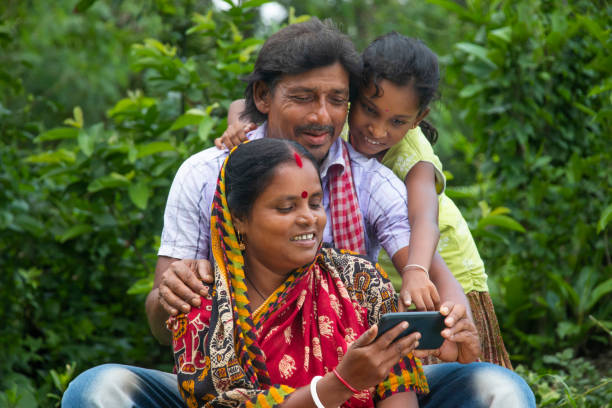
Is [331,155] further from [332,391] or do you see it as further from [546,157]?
[546,157]

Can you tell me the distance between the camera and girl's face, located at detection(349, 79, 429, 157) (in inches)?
110

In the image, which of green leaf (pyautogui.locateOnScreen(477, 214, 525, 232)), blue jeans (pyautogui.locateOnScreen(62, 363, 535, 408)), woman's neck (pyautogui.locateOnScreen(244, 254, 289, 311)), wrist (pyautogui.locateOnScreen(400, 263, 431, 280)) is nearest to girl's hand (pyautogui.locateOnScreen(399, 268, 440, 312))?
wrist (pyautogui.locateOnScreen(400, 263, 431, 280))

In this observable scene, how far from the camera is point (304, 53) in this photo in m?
2.62

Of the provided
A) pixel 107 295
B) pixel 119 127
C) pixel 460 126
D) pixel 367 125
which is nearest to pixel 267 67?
pixel 367 125

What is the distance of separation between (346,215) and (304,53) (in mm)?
593

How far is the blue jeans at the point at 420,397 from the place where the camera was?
2230 millimetres

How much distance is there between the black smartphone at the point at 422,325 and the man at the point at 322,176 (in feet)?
0.85

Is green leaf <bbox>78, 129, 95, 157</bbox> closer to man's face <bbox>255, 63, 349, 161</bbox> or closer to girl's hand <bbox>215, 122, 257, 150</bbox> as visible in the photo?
girl's hand <bbox>215, 122, 257, 150</bbox>

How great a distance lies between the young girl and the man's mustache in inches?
9.3

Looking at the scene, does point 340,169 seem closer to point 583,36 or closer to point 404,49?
point 404,49

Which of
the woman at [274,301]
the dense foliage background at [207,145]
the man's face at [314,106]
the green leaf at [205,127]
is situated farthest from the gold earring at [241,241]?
the dense foliage background at [207,145]

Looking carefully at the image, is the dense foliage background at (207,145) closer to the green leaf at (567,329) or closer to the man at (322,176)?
the green leaf at (567,329)

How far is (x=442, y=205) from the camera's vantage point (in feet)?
9.86

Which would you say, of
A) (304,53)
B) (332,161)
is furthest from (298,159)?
(304,53)
